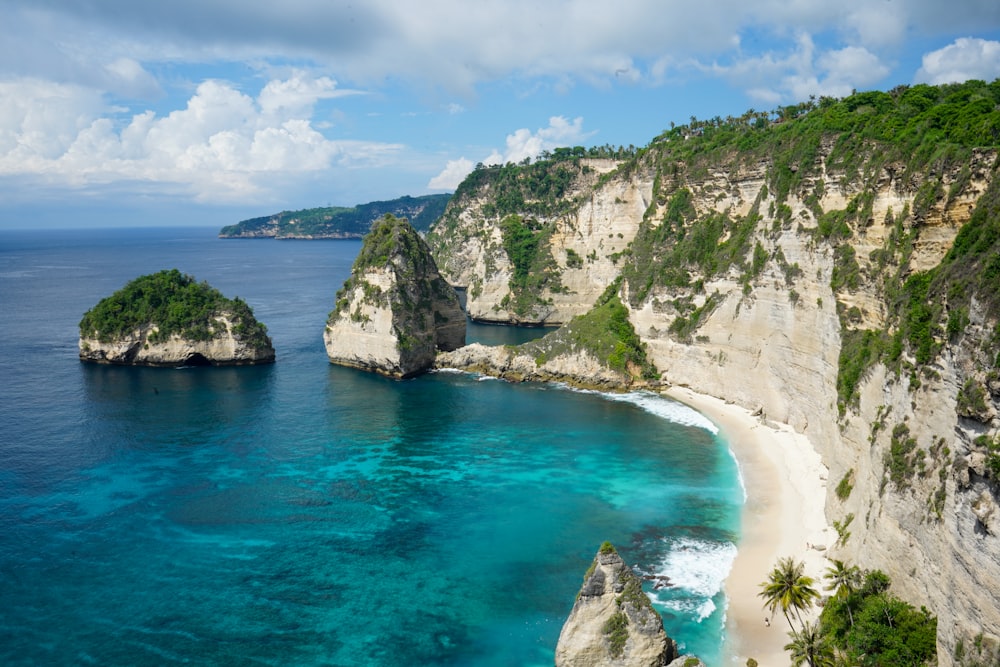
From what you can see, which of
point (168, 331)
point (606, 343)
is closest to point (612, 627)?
point (606, 343)

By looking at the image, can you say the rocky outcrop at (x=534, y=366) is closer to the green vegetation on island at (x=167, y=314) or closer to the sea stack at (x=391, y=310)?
the sea stack at (x=391, y=310)

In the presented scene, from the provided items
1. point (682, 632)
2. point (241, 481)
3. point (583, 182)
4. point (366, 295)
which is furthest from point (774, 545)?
point (583, 182)

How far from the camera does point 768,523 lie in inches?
1615

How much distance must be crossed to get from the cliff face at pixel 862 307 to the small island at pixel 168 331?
37.4 m

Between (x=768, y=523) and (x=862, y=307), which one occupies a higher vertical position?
(x=862, y=307)

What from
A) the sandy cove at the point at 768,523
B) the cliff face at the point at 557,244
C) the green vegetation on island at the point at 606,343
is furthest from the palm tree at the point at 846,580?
the cliff face at the point at 557,244

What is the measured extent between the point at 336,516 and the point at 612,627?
22.3 m

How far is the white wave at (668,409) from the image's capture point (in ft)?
201

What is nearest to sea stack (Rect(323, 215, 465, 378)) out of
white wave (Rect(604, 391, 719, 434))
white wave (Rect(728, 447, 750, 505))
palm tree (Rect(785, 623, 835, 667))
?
white wave (Rect(604, 391, 719, 434))

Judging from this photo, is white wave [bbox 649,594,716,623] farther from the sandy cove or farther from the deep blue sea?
the sandy cove

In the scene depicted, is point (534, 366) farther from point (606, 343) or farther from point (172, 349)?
point (172, 349)

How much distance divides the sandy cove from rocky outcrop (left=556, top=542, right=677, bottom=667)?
4.42 metres

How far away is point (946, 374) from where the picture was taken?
81.0 ft

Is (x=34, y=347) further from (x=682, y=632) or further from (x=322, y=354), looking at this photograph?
(x=682, y=632)
